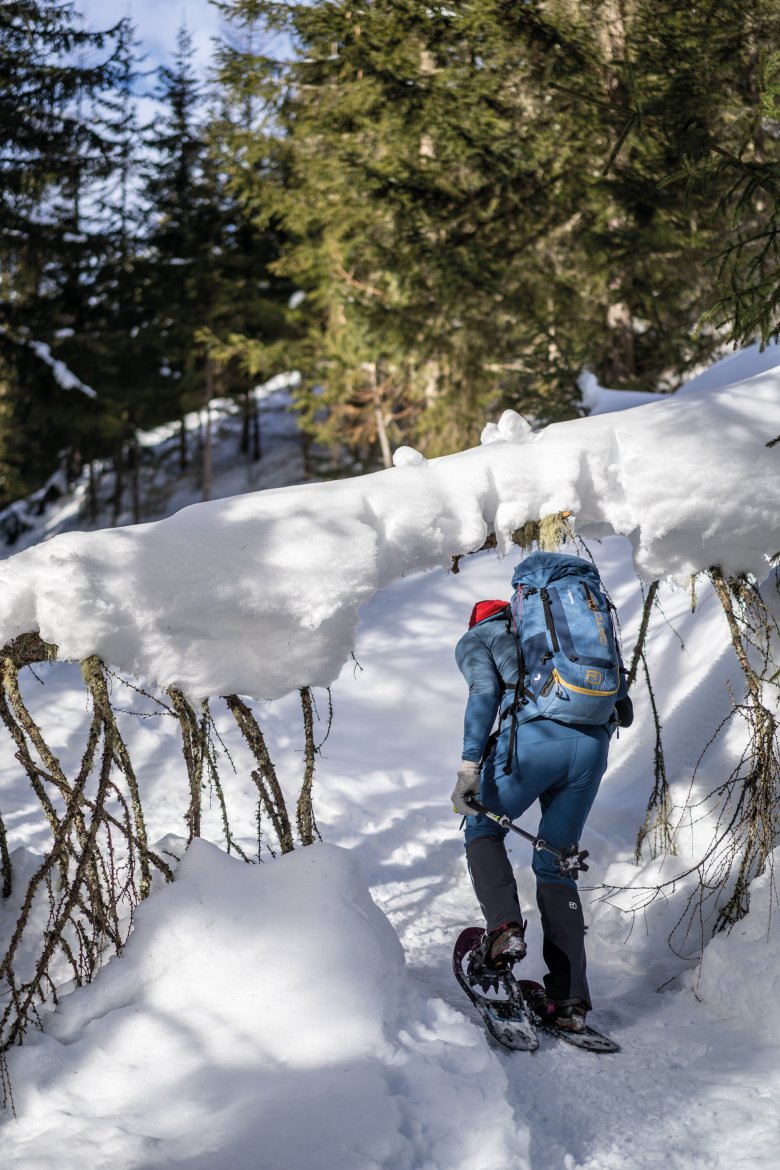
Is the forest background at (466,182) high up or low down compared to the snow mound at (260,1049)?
up

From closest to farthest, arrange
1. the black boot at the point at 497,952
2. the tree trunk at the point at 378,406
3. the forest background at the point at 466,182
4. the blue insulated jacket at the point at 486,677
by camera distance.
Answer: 1. the black boot at the point at 497,952
2. the blue insulated jacket at the point at 486,677
3. the forest background at the point at 466,182
4. the tree trunk at the point at 378,406

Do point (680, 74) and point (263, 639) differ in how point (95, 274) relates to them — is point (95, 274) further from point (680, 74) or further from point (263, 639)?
point (263, 639)

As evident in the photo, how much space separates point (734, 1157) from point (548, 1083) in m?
0.70

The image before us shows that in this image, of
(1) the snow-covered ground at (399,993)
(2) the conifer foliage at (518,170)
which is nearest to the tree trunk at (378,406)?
(2) the conifer foliage at (518,170)

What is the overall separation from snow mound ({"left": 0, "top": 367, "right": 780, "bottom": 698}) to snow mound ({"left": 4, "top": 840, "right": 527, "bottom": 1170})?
823 millimetres

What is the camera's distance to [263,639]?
3.47 metres

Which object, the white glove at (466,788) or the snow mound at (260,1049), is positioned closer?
the snow mound at (260,1049)

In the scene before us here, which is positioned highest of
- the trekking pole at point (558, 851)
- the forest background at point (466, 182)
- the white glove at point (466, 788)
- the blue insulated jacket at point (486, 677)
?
the forest background at point (466, 182)

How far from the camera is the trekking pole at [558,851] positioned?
3.57 metres

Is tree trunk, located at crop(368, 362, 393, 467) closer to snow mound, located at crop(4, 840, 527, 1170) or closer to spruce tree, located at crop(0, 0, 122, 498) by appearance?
spruce tree, located at crop(0, 0, 122, 498)

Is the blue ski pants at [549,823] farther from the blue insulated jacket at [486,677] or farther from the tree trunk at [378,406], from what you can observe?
the tree trunk at [378,406]

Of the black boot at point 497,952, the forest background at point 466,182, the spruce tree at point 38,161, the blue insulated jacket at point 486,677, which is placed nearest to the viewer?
the black boot at point 497,952

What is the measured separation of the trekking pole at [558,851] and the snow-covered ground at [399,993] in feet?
1.82


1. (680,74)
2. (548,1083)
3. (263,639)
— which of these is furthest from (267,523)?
(680,74)
